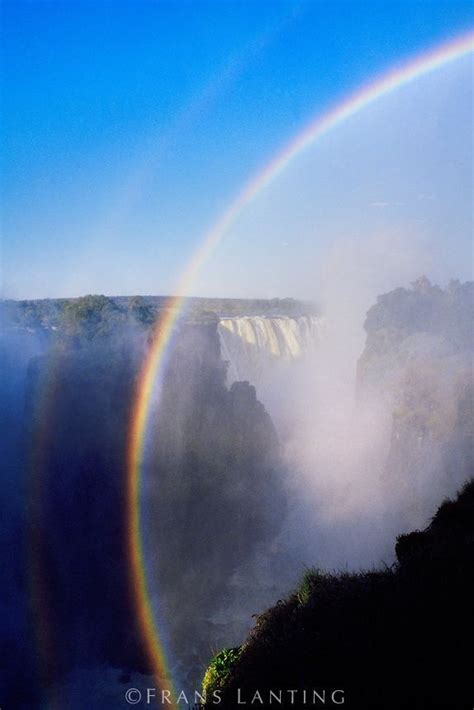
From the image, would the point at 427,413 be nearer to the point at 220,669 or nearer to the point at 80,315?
the point at 80,315

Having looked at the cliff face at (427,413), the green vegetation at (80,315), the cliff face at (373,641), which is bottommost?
the cliff face at (373,641)

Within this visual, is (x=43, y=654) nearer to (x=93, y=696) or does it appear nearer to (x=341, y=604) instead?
(x=93, y=696)

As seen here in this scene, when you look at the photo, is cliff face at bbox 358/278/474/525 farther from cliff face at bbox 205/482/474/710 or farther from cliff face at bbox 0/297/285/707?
cliff face at bbox 205/482/474/710

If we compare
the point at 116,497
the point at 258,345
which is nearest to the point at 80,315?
the point at 116,497

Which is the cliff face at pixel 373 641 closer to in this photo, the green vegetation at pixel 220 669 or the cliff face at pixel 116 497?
the green vegetation at pixel 220 669

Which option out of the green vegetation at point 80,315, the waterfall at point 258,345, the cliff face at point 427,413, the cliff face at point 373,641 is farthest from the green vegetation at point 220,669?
the waterfall at point 258,345

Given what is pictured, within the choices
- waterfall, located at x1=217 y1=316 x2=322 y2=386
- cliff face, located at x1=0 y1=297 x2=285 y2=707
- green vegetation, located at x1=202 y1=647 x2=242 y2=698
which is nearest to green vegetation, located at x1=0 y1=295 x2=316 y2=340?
cliff face, located at x1=0 y1=297 x2=285 y2=707
